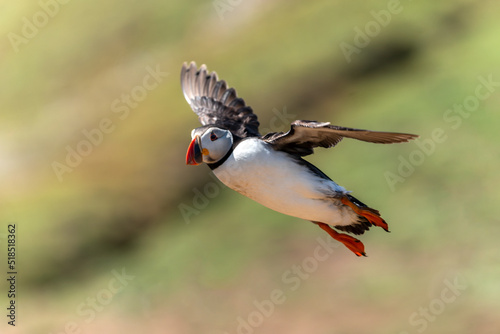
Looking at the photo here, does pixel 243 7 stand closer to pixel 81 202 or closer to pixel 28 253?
pixel 81 202

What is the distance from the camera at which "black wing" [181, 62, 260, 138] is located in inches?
420

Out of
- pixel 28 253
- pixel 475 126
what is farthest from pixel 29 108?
pixel 475 126

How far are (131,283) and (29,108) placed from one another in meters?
8.29

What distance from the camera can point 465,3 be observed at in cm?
2723
